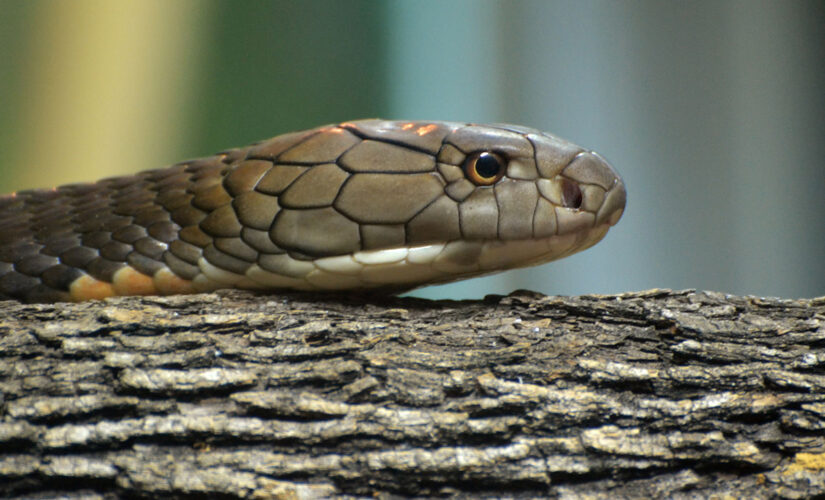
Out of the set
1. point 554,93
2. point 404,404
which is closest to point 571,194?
point 404,404

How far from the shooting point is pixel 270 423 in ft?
3.62

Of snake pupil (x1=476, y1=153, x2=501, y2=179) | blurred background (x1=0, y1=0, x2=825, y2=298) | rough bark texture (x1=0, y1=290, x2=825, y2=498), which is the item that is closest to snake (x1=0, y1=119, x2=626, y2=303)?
snake pupil (x1=476, y1=153, x2=501, y2=179)

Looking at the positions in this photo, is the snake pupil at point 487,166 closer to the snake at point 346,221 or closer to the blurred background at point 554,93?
the snake at point 346,221

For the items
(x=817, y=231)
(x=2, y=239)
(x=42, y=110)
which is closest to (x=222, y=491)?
(x=2, y=239)

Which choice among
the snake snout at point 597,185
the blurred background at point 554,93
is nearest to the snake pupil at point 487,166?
the snake snout at point 597,185

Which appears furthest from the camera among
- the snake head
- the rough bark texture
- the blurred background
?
the blurred background

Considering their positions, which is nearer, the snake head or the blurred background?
the snake head

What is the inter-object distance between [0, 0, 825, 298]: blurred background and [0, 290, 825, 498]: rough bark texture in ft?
6.99

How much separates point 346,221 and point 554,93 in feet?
8.77

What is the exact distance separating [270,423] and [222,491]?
12cm

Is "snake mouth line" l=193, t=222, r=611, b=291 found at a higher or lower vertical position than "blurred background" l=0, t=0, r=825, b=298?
lower

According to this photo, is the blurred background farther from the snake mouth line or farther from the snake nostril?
the snake nostril

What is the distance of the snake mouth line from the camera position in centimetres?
155

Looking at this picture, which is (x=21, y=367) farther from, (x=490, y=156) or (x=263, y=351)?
(x=490, y=156)
